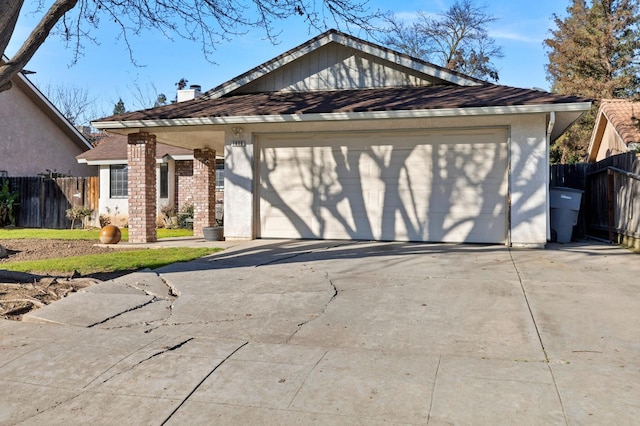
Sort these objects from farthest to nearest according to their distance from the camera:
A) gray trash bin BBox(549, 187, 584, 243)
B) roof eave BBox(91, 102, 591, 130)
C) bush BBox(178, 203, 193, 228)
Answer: bush BBox(178, 203, 193, 228)
gray trash bin BBox(549, 187, 584, 243)
roof eave BBox(91, 102, 591, 130)

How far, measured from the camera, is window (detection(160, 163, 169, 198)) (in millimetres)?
20297

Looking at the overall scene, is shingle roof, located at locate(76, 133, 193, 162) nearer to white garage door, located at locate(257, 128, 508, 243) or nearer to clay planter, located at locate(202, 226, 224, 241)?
clay planter, located at locate(202, 226, 224, 241)

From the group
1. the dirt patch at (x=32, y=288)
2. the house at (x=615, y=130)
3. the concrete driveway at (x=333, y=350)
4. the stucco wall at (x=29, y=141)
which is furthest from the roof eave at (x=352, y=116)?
the stucco wall at (x=29, y=141)

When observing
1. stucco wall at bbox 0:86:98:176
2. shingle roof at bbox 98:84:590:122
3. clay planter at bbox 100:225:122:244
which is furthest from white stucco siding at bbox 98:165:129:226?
shingle roof at bbox 98:84:590:122

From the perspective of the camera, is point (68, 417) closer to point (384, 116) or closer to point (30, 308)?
point (30, 308)

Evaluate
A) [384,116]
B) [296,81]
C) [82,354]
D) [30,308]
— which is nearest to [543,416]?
[82,354]

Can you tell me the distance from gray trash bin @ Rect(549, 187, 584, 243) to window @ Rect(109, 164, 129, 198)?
1573cm

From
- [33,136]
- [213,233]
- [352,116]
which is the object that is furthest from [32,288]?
[33,136]

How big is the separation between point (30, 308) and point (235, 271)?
9.68 ft

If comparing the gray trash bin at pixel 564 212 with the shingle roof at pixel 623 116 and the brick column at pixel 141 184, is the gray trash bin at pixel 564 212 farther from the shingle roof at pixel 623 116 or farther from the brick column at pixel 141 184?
the brick column at pixel 141 184

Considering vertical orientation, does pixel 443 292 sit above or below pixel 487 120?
below

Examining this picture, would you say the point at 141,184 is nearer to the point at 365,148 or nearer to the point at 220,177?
the point at 365,148

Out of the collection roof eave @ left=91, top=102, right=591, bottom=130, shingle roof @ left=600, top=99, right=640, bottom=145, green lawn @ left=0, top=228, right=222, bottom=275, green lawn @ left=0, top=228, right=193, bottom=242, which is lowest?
green lawn @ left=0, top=228, right=222, bottom=275

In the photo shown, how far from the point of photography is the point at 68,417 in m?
3.31
